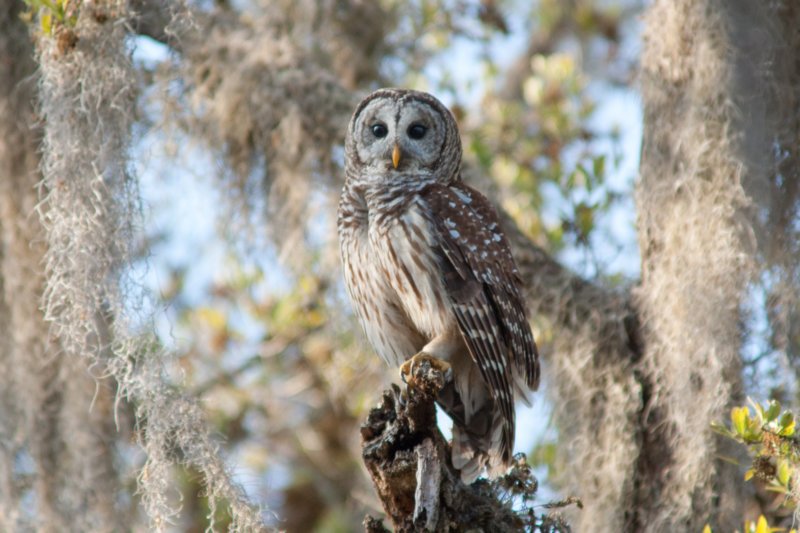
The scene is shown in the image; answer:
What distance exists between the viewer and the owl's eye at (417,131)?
4520 mm

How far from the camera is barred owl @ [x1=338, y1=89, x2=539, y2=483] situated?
4.03 m

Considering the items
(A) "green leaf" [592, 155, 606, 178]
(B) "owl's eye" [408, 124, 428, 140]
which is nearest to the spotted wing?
(B) "owl's eye" [408, 124, 428, 140]

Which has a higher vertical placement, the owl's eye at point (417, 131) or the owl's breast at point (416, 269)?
the owl's eye at point (417, 131)

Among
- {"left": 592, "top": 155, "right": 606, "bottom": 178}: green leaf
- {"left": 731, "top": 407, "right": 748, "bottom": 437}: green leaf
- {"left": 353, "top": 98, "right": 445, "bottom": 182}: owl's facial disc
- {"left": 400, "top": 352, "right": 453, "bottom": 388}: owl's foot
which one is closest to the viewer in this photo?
{"left": 731, "top": 407, "right": 748, "bottom": 437}: green leaf

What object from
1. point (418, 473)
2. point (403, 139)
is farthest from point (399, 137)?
point (418, 473)

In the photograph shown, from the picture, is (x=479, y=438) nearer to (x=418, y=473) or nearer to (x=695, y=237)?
(x=418, y=473)

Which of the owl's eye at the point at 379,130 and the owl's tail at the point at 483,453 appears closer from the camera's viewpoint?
the owl's tail at the point at 483,453

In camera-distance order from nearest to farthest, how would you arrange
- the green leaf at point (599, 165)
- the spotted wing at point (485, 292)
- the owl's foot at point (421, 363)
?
the owl's foot at point (421, 363) < the spotted wing at point (485, 292) < the green leaf at point (599, 165)

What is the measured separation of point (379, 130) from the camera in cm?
454

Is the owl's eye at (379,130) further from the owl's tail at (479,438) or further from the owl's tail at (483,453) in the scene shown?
the owl's tail at (483,453)

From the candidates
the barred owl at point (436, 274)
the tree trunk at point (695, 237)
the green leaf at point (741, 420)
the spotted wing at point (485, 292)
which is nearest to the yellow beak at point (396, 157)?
the barred owl at point (436, 274)

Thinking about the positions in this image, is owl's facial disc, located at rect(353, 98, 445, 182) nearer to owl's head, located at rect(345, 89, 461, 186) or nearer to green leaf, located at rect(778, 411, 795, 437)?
owl's head, located at rect(345, 89, 461, 186)

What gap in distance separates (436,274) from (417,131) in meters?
0.79

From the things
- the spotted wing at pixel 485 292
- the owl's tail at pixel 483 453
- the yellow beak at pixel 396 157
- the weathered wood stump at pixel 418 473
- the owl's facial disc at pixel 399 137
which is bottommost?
the weathered wood stump at pixel 418 473
